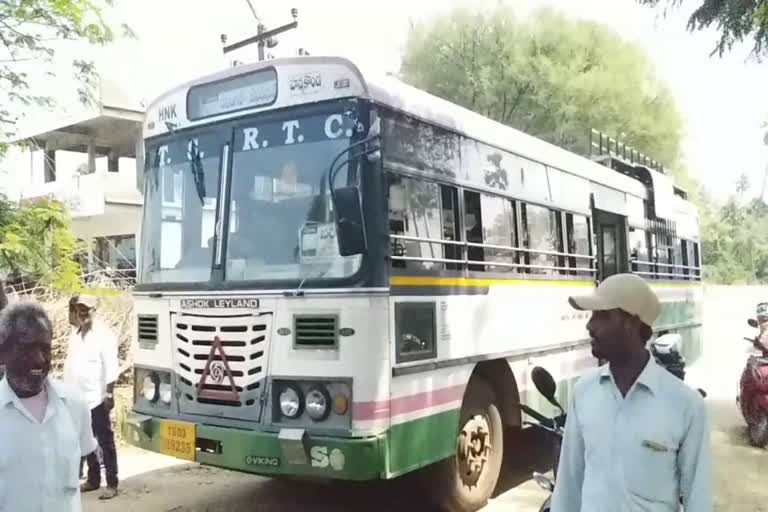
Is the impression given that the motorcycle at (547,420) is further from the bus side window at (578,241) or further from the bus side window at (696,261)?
the bus side window at (696,261)

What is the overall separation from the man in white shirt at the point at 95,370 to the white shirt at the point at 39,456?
393 centimetres

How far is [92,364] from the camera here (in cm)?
623

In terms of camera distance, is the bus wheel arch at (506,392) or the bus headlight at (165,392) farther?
the bus wheel arch at (506,392)

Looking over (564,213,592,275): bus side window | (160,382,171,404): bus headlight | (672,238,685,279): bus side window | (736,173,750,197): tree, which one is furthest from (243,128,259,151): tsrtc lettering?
(736,173,750,197): tree

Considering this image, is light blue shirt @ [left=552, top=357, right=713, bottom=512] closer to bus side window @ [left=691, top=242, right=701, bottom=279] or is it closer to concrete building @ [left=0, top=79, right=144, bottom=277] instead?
bus side window @ [left=691, top=242, right=701, bottom=279]

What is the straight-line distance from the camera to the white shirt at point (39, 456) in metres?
2.31

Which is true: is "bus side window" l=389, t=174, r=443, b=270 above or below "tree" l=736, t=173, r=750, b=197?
below

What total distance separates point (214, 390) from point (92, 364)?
1697mm

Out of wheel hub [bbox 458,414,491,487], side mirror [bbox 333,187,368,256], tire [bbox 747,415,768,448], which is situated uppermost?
side mirror [bbox 333,187,368,256]

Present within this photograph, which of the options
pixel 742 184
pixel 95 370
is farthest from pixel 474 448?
pixel 742 184

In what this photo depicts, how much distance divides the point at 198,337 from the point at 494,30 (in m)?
24.2

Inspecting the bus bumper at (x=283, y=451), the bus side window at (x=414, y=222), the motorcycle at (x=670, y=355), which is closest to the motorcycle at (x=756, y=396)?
the motorcycle at (x=670, y=355)

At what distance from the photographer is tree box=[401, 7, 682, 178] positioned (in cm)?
2583

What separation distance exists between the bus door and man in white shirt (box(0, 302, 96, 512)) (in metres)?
7.58
